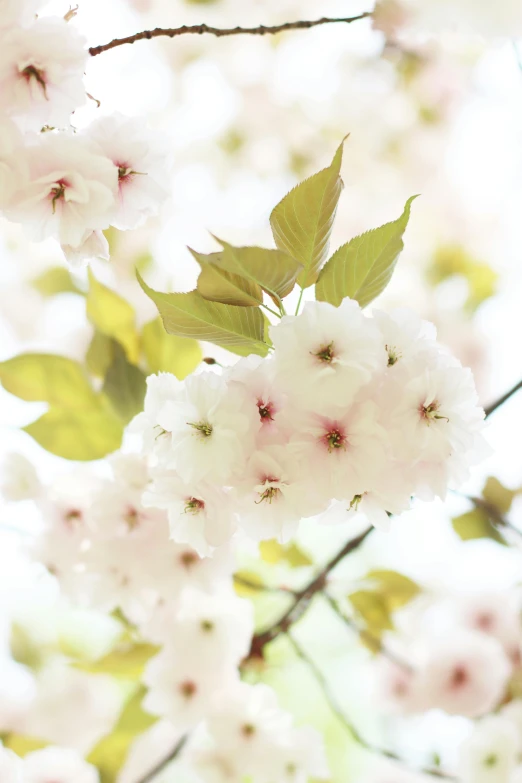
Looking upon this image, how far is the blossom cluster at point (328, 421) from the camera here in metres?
0.50

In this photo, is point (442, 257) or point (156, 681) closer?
point (156, 681)

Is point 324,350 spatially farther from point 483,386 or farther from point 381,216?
point 381,216

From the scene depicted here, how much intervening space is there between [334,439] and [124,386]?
0.50 m

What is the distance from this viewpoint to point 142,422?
2.10ft

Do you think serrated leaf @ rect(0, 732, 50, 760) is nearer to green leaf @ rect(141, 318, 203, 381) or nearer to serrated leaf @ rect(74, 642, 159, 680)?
serrated leaf @ rect(74, 642, 159, 680)

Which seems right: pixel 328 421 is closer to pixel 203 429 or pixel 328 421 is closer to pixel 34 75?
pixel 203 429

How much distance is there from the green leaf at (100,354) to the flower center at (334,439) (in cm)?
51

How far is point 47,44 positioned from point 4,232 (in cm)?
174

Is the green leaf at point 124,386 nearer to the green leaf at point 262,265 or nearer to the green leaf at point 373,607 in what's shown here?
the green leaf at point 262,265

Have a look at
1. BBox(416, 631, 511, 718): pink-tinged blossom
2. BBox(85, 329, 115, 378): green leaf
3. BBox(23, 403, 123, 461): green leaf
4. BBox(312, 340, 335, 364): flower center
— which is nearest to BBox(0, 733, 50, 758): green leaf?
BBox(23, 403, 123, 461): green leaf

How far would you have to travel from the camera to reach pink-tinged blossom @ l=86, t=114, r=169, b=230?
60cm

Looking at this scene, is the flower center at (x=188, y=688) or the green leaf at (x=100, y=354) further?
the flower center at (x=188, y=688)

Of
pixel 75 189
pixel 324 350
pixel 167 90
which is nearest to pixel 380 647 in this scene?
pixel 324 350

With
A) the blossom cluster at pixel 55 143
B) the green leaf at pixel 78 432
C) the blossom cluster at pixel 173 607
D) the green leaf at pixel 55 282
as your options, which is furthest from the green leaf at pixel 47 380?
the green leaf at pixel 55 282
